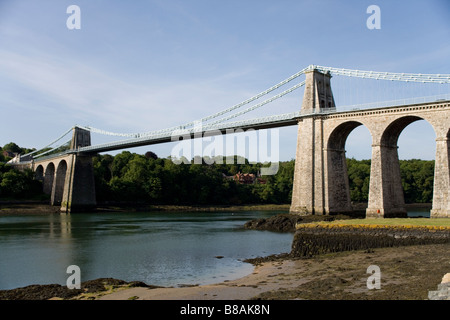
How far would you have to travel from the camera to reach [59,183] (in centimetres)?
6881

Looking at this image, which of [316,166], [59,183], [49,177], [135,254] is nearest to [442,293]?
[135,254]

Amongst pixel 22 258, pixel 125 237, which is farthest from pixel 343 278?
pixel 125 237

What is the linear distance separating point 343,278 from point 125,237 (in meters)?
19.9

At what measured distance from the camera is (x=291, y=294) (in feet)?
36.4

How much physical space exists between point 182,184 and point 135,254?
181 feet

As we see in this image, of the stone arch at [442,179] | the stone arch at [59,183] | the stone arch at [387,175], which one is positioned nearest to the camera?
the stone arch at [442,179]

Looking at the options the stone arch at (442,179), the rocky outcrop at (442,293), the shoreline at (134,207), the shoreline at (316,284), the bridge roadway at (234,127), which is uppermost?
the bridge roadway at (234,127)

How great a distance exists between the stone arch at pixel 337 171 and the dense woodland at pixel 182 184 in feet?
111

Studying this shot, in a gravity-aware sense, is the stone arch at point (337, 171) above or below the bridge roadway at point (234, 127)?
below

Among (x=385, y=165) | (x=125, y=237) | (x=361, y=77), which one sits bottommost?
(x=125, y=237)

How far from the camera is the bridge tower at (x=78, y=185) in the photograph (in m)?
62.0

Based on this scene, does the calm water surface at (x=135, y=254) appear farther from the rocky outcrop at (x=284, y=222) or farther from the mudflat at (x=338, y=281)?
the mudflat at (x=338, y=281)

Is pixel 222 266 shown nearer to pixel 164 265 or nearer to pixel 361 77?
pixel 164 265

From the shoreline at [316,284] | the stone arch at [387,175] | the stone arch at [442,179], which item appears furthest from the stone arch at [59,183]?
the shoreline at [316,284]
